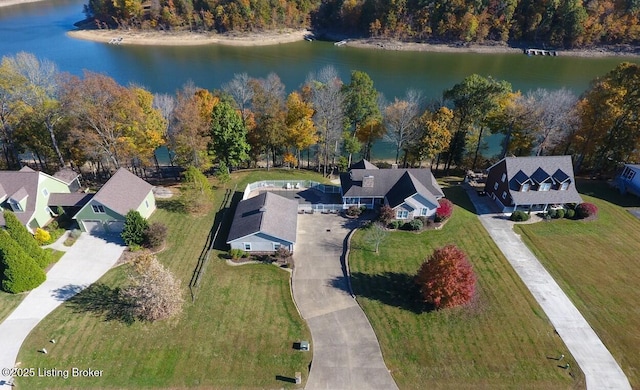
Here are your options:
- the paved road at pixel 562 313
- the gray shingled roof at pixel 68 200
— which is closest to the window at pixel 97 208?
the gray shingled roof at pixel 68 200

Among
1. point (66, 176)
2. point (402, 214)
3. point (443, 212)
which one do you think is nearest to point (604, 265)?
point (443, 212)

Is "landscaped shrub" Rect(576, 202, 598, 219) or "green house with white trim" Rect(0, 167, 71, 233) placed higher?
"green house with white trim" Rect(0, 167, 71, 233)

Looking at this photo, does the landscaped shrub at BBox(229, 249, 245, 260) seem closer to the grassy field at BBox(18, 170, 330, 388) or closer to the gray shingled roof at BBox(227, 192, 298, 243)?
the gray shingled roof at BBox(227, 192, 298, 243)

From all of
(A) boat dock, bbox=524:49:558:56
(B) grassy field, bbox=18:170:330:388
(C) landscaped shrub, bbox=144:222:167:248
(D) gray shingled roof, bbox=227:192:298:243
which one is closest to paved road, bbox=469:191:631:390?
(B) grassy field, bbox=18:170:330:388

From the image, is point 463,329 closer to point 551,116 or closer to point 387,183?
point 387,183

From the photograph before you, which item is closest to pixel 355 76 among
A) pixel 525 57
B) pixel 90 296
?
pixel 90 296

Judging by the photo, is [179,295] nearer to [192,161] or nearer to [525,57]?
[192,161]
